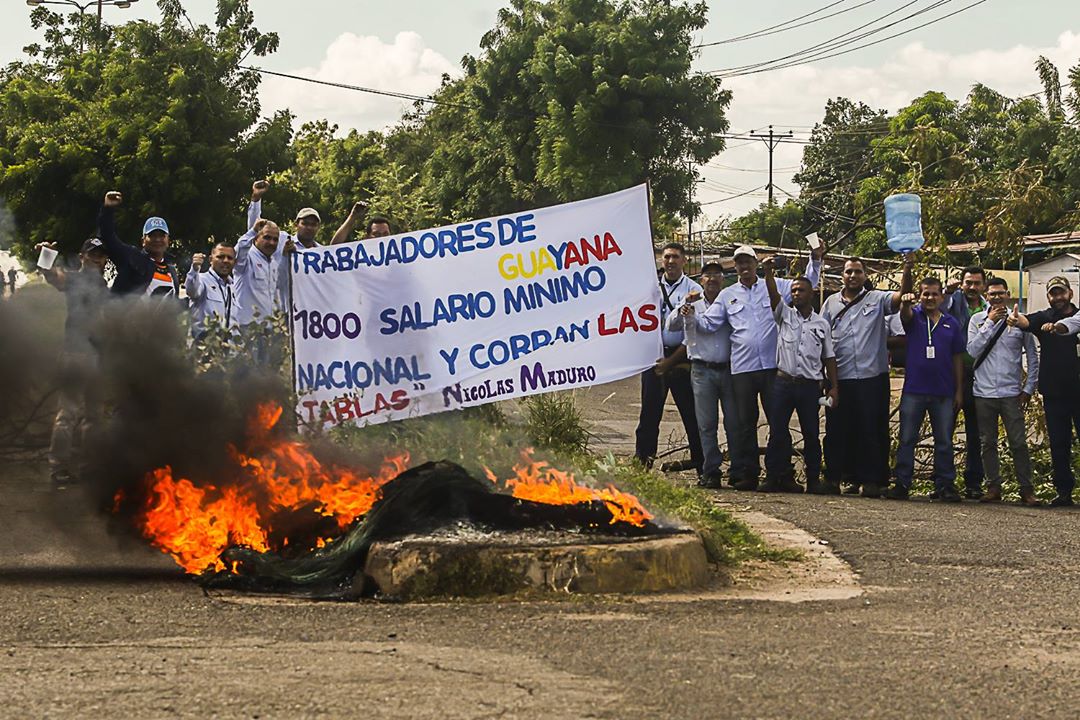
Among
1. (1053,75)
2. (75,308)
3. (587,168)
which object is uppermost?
(1053,75)

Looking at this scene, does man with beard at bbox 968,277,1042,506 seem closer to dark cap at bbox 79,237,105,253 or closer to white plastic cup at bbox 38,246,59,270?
dark cap at bbox 79,237,105,253

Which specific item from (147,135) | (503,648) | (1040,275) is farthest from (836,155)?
(503,648)

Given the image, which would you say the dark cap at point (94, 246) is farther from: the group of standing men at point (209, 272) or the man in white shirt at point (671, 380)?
the man in white shirt at point (671, 380)

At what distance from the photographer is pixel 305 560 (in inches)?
284

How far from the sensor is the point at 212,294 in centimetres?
1011

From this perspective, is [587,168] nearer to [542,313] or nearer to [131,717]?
[542,313]

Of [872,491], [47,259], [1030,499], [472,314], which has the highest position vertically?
[47,259]

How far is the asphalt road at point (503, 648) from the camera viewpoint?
4984 mm

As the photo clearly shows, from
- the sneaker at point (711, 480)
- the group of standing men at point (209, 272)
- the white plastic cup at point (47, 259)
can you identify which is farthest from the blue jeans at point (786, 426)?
the white plastic cup at point (47, 259)

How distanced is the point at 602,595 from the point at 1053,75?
1227 inches

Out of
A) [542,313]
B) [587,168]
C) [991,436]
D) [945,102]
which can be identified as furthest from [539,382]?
[945,102]

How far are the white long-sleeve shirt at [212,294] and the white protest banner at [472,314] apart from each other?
1137 millimetres

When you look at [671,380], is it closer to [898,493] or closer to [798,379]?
[798,379]

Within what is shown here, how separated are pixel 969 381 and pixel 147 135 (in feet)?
50.5
